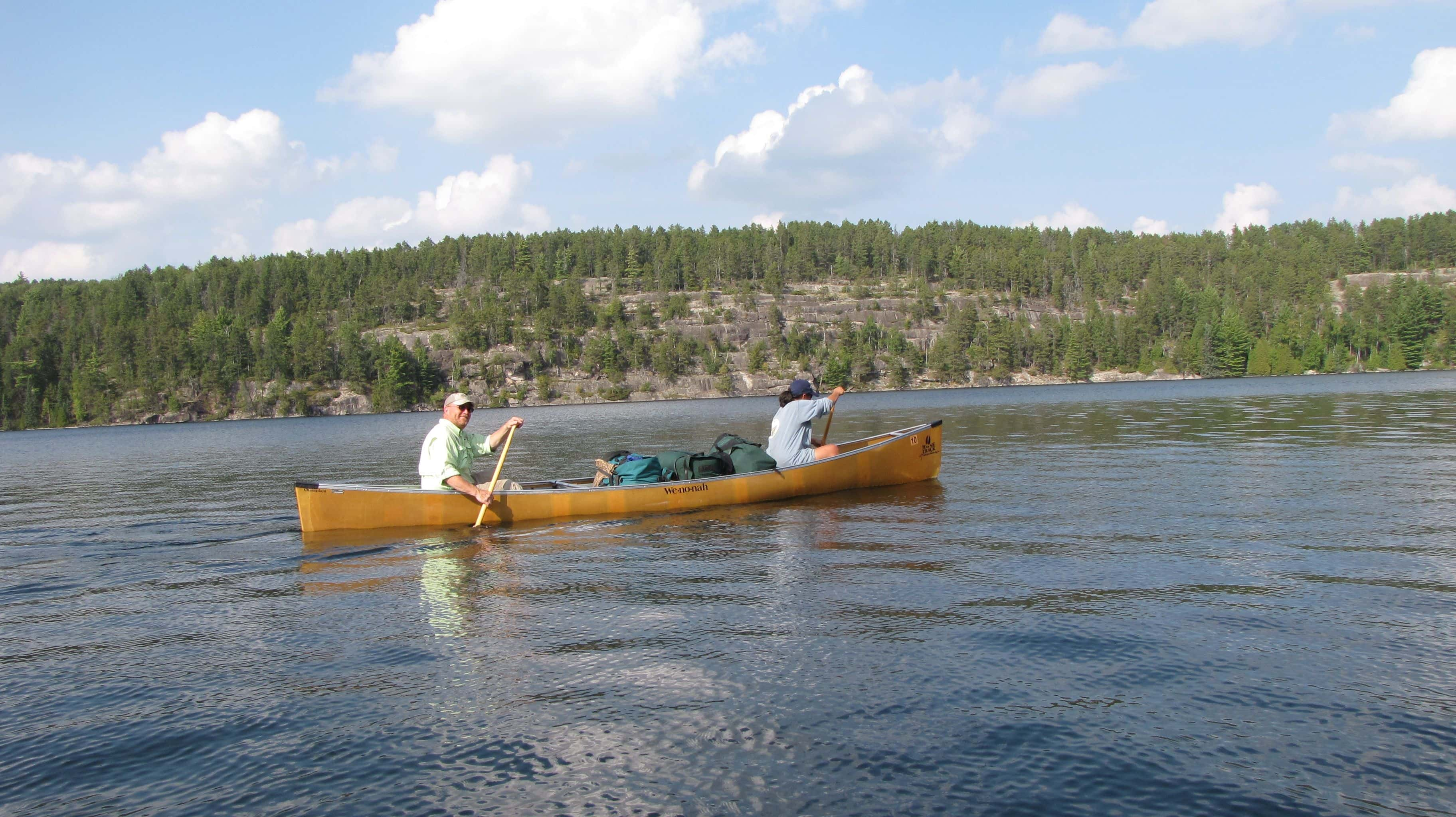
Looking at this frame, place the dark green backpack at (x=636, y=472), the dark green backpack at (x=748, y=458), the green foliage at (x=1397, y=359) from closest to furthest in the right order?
the dark green backpack at (x=636, y=472), the dark green backpack at (x=748, y=458), the green foliage at (x=1397, y=359)

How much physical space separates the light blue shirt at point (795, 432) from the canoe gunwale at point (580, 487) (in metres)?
0.25

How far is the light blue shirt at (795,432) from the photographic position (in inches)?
685

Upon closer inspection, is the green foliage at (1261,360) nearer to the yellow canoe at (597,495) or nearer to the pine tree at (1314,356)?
the pine tree at (1314,356)

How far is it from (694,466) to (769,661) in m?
9.33

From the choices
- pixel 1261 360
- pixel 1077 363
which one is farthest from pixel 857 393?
pixel 1261 360

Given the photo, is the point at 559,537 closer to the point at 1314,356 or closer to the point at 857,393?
the point at 857,393

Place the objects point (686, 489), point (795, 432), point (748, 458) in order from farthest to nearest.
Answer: point (795, 432)
point (748, 458)
point (686, 489)

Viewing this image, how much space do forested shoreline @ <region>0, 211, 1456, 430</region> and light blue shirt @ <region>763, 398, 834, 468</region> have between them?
134 m

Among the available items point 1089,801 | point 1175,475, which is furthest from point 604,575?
point 1175,475

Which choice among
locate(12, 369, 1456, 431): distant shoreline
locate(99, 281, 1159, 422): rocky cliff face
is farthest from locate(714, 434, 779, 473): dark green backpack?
locate(99, 281, 1159, 422): rocky cliff face

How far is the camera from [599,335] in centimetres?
16950

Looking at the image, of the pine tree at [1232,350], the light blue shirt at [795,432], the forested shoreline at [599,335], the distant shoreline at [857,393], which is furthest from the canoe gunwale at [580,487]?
the pine tree at [1232,350]

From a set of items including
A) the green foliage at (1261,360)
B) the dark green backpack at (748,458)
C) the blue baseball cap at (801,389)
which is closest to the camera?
the dark green backpack at (748,458)

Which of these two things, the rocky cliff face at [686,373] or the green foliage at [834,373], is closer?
the rocky cliff face at [686,373]
